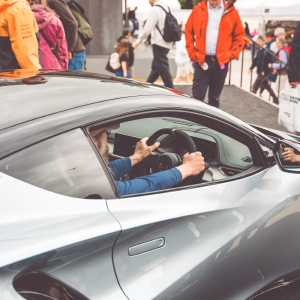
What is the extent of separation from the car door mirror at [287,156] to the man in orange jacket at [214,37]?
10.5 ft

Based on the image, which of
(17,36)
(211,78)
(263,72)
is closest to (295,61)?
(211,78)

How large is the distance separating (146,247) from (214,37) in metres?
4.14

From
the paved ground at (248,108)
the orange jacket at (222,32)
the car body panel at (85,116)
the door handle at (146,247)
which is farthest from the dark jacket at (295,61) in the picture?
the door handle at (146,247)

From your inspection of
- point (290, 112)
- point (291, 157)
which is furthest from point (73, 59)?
point (291, 157)

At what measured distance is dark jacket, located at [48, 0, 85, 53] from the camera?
500 centimetres

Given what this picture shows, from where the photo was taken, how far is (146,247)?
141 centimetres

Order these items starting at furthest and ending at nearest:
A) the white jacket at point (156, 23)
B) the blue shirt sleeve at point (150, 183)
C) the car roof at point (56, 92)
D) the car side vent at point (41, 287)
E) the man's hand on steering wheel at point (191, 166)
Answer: the white jacket at point (156, 23)
the man's hand on steering wheel at point (191, 166)
the blue shirt sleeve at point (150, 183)
the car roof at point (56, 92)
the car side vent at point (41, 287)

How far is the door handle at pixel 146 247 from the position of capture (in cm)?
137

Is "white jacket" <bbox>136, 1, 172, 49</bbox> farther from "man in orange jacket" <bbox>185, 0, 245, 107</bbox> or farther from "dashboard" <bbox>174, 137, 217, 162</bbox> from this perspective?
"dashboard" <bbox>174, 137, 217, 162</bbox>

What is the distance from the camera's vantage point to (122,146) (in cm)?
284

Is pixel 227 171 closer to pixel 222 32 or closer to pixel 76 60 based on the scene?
pixel 222 32

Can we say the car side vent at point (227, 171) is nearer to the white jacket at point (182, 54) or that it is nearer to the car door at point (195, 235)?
the car door at point (195, 235)

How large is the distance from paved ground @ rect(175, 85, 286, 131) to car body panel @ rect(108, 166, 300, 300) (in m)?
4.54

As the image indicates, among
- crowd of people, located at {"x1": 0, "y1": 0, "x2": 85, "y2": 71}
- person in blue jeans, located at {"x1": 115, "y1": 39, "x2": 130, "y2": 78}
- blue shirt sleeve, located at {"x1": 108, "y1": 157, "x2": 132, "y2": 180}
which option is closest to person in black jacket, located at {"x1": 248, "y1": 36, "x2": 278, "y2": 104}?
person in blue jeans, located at {"x1": 115, "y1": 39, "x2": 130, "y2": 78}
